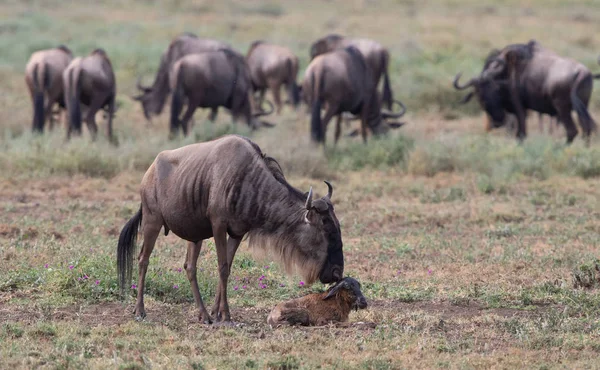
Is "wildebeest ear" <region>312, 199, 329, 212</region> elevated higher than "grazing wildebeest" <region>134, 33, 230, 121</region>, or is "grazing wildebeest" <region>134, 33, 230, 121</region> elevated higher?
"wildebeest ear" <region>312, 199, 329, 212</region>

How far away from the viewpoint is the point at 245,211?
6215mm

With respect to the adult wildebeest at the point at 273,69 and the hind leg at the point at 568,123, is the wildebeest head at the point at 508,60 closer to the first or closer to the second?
the hind leg at the point at 568,123

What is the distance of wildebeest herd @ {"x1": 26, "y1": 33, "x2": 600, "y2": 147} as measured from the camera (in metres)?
14.2

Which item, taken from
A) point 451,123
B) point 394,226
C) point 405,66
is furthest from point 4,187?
point 405,66

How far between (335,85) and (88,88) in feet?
12.1

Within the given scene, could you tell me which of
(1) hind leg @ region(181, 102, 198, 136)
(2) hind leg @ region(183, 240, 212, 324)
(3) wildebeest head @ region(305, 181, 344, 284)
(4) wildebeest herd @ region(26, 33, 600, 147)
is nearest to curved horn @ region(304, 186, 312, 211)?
(3) wildebeest head @ region(305, 181, 344, 284)

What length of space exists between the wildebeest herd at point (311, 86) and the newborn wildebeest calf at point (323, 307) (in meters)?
7.89

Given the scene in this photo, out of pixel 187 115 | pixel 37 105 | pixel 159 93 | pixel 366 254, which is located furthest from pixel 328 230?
pixel 159 93

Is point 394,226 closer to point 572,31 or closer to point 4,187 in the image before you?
point 4,187

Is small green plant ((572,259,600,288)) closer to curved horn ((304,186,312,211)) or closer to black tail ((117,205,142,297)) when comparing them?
curved horn ((304,186,312,211))

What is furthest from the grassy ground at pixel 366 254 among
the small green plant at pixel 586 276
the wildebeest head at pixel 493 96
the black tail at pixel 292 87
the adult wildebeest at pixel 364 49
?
the black tail at pixel 292 87

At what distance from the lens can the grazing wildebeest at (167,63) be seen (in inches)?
644

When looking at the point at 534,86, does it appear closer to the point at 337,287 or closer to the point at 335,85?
the point at 335,85

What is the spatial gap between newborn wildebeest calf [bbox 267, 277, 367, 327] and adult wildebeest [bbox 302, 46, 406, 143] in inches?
310
